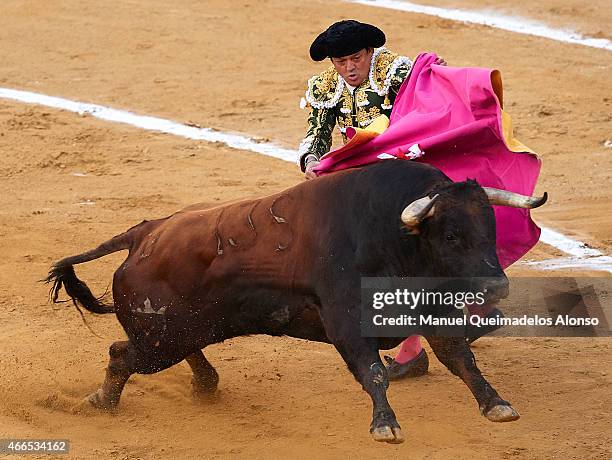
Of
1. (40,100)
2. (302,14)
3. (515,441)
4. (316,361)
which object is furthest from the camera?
(302,14)

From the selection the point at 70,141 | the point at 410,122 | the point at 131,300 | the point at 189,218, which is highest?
the point at 410,122

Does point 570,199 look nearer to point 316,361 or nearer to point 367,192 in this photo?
point 316,361

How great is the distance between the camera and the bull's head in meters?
4.48

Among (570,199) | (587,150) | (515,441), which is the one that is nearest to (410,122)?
(515,441)

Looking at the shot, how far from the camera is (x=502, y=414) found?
15.1 feet

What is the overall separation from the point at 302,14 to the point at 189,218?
7.79m

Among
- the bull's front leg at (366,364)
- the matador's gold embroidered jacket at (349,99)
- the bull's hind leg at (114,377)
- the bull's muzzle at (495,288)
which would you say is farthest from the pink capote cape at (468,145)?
the bull's hind leg at (114,377)

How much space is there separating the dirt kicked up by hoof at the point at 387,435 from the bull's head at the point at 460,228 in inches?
23.2

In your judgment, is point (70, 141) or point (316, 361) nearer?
point (316, 361)

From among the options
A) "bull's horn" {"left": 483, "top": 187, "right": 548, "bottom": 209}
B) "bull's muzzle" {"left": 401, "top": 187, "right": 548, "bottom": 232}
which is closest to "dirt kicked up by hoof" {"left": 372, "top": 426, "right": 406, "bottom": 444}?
"bull's muzzle" {"left": 401, "top": 187, "right": 548, "bottom": 232}

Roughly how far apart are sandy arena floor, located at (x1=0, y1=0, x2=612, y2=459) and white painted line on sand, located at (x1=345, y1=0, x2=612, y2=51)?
Answer: 199 mm

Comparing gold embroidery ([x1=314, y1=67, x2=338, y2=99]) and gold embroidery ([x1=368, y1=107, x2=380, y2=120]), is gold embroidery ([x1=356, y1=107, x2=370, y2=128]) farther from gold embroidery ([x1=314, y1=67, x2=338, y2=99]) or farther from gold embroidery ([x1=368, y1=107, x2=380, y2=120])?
gold embroidery ([x1=314, y1=67, x2=338, y2=99])

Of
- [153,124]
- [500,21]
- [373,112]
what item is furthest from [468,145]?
[500,21]

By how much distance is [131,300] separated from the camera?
217 inches
